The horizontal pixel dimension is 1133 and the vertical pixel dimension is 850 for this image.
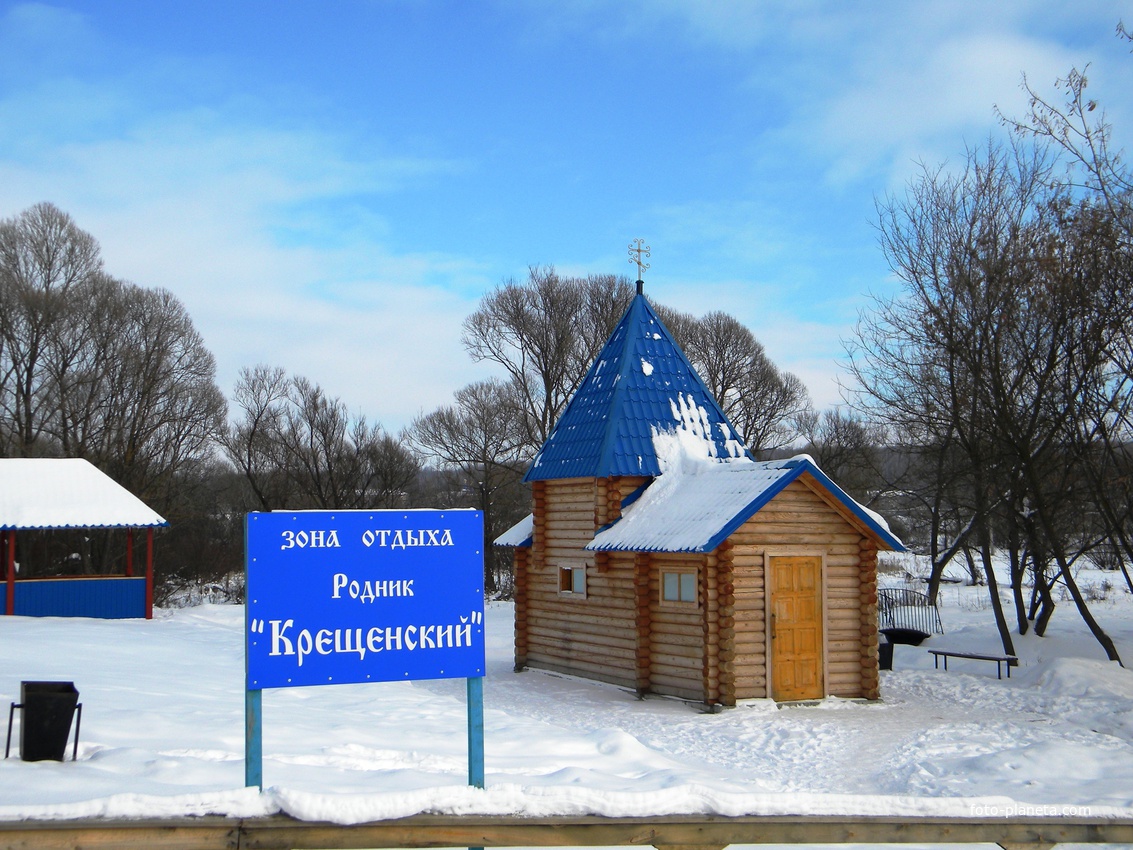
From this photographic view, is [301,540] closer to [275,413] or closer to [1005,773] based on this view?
[1005,773]

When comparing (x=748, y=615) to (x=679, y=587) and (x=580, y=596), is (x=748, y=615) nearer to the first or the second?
(x=679, y=587)

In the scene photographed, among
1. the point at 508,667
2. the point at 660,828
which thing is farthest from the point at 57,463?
the point at 660,828

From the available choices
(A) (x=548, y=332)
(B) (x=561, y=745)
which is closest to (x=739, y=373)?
(A) (x=548, y=332)

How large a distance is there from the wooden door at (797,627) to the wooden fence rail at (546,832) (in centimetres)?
1046

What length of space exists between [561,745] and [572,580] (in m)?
8.01

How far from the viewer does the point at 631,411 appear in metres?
17.6

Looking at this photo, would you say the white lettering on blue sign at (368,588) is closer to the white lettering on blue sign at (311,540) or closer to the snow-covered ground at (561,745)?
the white lettering on blue sign at (311,540)

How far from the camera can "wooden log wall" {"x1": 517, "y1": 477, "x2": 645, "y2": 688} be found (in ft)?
54.1

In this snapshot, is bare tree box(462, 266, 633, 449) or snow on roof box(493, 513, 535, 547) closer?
snow on roof box(493, 513, 535, 547)

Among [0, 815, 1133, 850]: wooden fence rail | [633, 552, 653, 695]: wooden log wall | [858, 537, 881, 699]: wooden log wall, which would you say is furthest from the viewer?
[633, 552, 653, 695]: wooden log wall

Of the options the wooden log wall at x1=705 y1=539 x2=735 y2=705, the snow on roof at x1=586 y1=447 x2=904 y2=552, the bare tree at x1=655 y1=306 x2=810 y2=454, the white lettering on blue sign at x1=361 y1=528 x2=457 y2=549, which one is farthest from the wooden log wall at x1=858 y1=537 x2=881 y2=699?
the bare tree at x1=655 y1=306 x2=810 y2=454

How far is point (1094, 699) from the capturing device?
14.6 m

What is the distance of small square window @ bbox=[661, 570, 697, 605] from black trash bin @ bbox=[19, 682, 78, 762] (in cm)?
970

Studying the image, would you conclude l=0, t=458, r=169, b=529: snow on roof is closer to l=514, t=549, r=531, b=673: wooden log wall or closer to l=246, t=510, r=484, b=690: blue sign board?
l=514, t=549, r=531, b=673: wooden log wall
